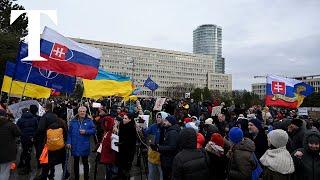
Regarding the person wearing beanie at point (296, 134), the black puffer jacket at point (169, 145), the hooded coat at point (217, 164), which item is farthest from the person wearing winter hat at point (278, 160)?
the person wearing beanie at point (296, 134)

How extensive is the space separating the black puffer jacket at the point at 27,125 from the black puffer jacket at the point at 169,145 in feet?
14.7

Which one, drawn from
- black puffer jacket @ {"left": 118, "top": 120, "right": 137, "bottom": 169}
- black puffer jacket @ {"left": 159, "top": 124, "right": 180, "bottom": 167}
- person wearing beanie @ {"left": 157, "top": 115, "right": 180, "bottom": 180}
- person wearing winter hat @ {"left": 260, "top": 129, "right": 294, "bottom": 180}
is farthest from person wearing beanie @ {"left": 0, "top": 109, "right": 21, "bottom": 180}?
person wearing winter hat @ {"left": 260, "top": 129, "right": 294, "bottom": 180}

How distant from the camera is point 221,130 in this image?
36.1 feet

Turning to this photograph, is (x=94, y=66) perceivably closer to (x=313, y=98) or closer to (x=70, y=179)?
(x=70, y=179)

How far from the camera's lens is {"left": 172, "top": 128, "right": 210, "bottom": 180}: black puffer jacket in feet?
17.7

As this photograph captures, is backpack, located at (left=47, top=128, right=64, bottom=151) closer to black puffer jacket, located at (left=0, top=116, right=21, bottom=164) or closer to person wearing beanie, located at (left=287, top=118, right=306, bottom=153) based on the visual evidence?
black puffer jacket, located at (left=0, top=116, right=21, bottom=164)

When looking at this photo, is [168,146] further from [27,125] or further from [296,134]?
[27,125]

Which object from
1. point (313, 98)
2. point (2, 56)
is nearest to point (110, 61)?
point (313, 98)

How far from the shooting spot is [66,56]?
38.0 ft

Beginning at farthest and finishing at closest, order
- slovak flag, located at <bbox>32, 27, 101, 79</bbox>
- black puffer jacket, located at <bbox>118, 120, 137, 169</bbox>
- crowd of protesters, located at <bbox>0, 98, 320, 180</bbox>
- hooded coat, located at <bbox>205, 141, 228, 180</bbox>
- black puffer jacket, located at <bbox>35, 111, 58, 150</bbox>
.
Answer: slovak flag, located at <bbox>32, 27, 101, 79</bbox> < black puffer jacket, located at <bbox>35, 111, 58, 150</bbox> < black puffer jacket, located at <bbox>118, 120, 137, 169</bbox> < hooded coat, located at <bbox>205, 141, 228, 180</bbox> < crowd of protesters, located at <bbox>0, 98, 320, 180</bbox>

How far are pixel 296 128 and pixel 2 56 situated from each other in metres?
31.0

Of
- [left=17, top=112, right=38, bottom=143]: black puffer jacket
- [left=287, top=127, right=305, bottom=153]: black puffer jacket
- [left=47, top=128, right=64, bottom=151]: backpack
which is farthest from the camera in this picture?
[left=17, top=112, right=38, bottom=143]: black puffer jacket

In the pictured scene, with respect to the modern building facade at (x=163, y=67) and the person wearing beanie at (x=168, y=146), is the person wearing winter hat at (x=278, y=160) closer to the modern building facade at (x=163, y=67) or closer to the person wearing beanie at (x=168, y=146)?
the person wearing beanie at (x=168, y=146)

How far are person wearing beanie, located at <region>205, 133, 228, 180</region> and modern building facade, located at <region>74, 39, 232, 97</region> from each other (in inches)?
4799
